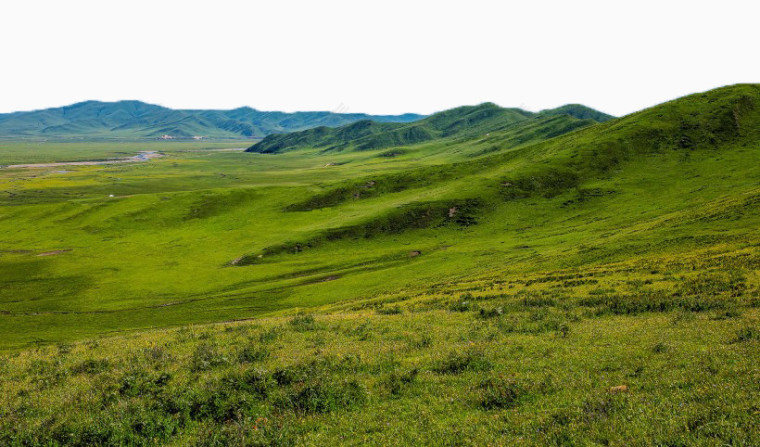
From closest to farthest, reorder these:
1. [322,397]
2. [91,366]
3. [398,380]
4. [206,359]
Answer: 1. [322,397]
2. [398,380]
3. [206,359]
4. [91,366]

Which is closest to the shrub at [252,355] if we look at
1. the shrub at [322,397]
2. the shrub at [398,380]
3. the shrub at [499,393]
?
the shrub at [322,397]

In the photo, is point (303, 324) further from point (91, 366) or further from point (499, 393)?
point (499, 393)

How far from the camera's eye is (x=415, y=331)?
1043 inches

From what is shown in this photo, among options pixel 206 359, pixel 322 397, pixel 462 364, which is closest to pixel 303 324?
pixel 206 359

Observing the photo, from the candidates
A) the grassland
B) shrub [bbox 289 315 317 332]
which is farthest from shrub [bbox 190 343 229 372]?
shrub [bbox 289 315 317 332]

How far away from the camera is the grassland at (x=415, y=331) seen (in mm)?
13195

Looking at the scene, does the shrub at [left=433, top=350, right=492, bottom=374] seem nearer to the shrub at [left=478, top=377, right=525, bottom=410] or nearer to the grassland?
the grassland

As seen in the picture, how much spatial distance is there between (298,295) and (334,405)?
49393 mm

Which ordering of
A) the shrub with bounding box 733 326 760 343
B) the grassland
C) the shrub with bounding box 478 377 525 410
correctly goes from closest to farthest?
the grassland < the shrub with bounding box 478 377 525 410 < the shrub with bounding box 733 326 760 343

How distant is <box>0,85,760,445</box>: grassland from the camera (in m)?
13.2

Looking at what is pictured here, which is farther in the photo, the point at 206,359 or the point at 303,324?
the point at 303,324

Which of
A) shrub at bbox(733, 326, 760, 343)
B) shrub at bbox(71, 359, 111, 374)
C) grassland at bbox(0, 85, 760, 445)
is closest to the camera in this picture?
grassland at bbox(0, 85, 760, 445)

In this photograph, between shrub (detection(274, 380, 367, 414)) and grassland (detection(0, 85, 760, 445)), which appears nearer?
grassland (detection(0, 85, 760, 445))

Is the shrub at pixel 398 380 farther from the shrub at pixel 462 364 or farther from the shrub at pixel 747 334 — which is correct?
the shrub at pixel 747 334
